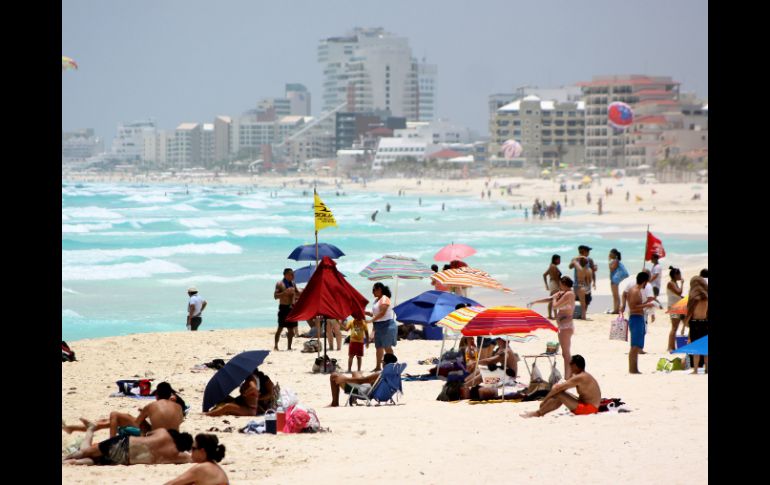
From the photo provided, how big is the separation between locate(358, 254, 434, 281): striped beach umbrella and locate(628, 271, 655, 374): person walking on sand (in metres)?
4.41

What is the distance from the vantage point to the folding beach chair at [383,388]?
1051 centimetres

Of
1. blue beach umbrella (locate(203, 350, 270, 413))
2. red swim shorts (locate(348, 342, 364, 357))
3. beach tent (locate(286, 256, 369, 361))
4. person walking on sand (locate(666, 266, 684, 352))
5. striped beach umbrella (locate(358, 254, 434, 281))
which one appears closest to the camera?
blue beach umbrella (locate(203, 350, 270, 413))

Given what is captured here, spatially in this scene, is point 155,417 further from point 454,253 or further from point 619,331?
point 454,253

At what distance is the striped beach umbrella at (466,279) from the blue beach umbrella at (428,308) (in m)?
1.51

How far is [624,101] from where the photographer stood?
5546 inches

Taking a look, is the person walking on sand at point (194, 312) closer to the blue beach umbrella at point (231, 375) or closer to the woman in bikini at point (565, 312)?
the woman in bikini at point (565, 312)

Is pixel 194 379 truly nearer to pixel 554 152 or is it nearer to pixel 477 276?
pixel 477 276

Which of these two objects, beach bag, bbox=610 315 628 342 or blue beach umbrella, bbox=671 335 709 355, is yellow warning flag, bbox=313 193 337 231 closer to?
beach bag, bbox=610 315 628 342

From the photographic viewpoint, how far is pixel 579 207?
83562 millimetres

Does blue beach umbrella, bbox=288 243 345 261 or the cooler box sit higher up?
blue beach umbrella, bbox=288 243 345 261

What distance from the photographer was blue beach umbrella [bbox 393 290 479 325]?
1241cm

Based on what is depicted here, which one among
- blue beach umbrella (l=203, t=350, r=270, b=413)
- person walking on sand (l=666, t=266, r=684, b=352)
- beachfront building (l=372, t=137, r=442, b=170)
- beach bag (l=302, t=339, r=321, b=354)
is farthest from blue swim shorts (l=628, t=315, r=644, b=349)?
beachfront building (l=372, t=137, r=442, b=170)

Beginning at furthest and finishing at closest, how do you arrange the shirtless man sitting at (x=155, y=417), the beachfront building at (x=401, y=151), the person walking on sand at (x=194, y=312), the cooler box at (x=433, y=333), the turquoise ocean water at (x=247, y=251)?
the beachfront building at (x=401, y=151)
the turquoise ocean water at (x=247, y=251)
the person walking on sand at (x=194, y=312)
the cooler box at (x=433, y=333)
the shirtless man sitting at (x=155, y=417)

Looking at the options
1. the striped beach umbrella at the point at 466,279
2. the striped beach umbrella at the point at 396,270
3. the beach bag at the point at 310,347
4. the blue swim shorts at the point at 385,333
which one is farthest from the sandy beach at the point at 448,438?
the striped beach umbrella at the point at 396,270
